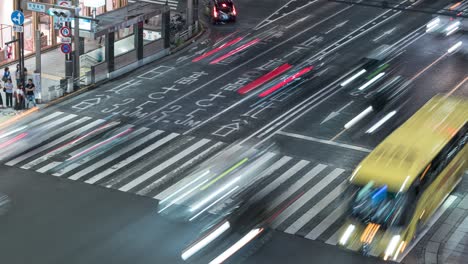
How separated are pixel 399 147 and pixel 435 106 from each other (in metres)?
5.76

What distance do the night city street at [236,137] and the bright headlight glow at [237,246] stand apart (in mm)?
80

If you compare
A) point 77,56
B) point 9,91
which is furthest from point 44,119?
point 77,56

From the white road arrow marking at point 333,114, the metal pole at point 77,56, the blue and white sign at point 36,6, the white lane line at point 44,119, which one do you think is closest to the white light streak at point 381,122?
the white road arrow marking at point 333,114

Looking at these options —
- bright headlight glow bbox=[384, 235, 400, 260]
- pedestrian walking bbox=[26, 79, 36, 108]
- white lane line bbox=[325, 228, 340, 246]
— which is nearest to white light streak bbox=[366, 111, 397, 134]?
white lane line bbox=[325, 228, 340, 246]

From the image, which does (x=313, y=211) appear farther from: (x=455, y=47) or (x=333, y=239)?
(x=455, y=47)

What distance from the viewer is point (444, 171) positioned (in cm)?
4150

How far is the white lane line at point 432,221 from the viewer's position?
39.1m

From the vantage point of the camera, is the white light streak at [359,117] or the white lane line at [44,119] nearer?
the white lane line at [44,119]

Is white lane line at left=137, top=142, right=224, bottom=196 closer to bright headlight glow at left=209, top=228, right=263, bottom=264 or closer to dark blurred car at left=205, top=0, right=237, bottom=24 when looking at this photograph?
bright headlight glow at left=209, top=228, right=263, bottom=264

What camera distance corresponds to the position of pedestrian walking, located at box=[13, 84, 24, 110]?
53.8 meters

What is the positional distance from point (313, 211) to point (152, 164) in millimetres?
8864

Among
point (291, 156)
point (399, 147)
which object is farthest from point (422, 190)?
point (291, 156)

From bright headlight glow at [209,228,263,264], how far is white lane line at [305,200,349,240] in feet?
7.64

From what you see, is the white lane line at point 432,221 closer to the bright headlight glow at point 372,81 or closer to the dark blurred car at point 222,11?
the bright headlight glow at point 372,81
